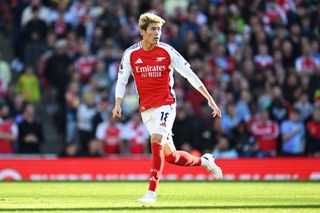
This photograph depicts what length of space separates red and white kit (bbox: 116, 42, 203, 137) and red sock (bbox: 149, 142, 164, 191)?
1.09 ft

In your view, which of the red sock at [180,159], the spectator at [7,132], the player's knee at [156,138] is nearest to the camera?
the player's knee at [156,138]

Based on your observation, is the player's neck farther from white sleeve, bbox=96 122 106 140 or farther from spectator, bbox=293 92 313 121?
spectator, bbox=293 92 313 121

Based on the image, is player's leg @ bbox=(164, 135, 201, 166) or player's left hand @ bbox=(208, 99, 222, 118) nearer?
player's left hand @ bbox=(208, 99, 222, 118)

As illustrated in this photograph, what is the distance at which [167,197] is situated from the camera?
13.5 m

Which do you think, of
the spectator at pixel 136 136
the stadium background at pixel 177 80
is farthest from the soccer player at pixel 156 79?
the spectator at pixel 136 136

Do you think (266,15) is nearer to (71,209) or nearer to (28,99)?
(28,99)

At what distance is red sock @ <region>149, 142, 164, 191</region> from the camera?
40.1 feet

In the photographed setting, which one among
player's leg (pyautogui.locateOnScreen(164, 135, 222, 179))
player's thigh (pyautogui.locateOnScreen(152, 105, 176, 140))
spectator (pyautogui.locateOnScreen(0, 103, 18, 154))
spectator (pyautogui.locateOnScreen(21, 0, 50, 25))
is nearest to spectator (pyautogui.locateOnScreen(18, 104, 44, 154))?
spectator (pyautogui.locateOnScreen(0, 103, 18, 154))

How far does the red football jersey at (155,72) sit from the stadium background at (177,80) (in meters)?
6.97

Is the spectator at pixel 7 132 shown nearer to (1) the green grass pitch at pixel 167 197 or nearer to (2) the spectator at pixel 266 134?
(1) the green grass pitch at pixel 167 197

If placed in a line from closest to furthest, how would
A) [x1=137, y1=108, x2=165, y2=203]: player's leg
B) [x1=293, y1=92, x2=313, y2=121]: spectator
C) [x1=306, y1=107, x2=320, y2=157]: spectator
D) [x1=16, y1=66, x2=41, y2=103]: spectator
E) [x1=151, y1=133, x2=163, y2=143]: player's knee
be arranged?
[x1=137, y1=108, x2=165, y2=203]: player's leg → [x1=151, y1=133, x2=163, y2=143]: player's knee → [x1=306, y1=107, x2=320, y2=157]: spectator → [x1=293, y1=92, x2=313, y2=121]: spectator → [x1=16, y1=66, x2=41, y2=103]: spectator

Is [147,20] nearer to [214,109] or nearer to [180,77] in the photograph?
[214,109]

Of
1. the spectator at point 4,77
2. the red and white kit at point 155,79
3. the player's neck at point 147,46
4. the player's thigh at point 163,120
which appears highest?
the player's neck at point 147,46

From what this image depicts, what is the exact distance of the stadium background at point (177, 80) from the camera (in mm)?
20812
